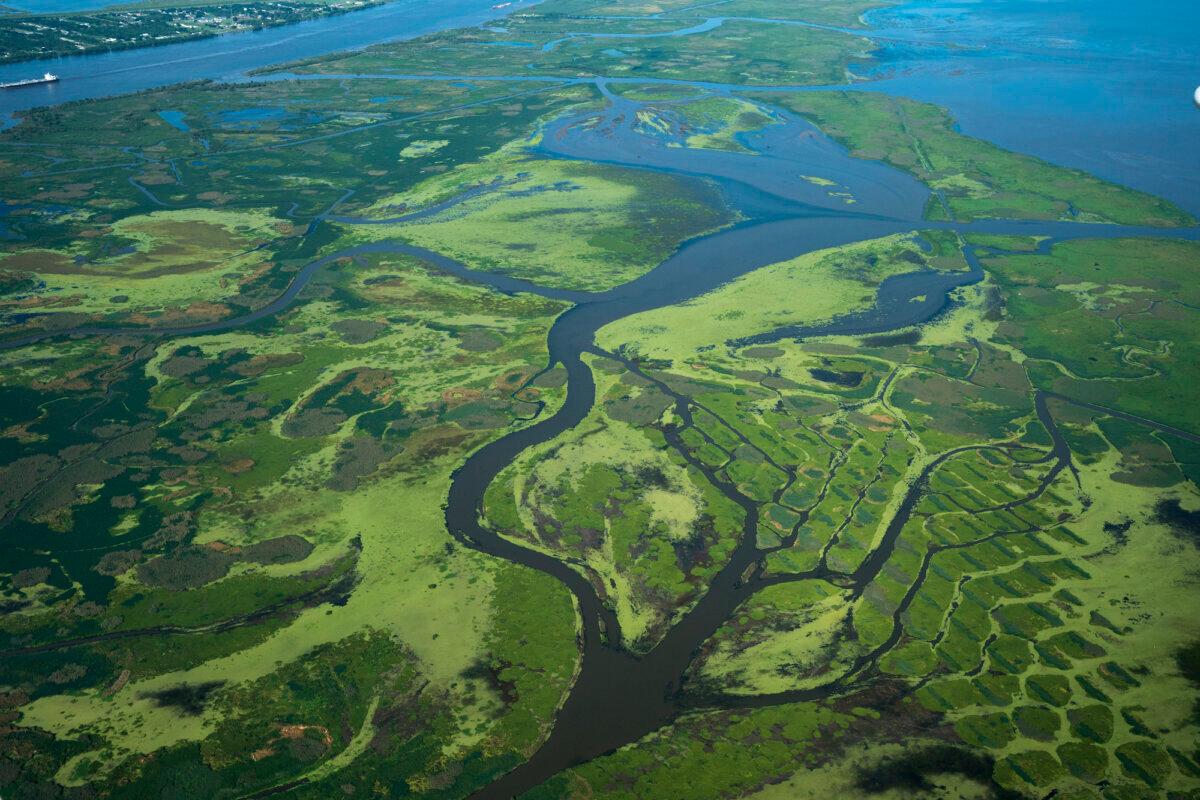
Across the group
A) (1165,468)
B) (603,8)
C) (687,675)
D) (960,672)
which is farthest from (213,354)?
(603,8)

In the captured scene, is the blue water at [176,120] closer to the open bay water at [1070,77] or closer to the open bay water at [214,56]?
the open bay water at [214,56]

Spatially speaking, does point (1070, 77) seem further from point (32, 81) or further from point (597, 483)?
point (32, 81)

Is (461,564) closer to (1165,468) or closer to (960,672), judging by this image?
(960,672)

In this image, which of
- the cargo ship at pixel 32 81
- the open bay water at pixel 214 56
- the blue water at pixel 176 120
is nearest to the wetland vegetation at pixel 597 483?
the blue water at pixel 176 120

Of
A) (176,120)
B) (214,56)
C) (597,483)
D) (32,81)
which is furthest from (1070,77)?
(32,81)

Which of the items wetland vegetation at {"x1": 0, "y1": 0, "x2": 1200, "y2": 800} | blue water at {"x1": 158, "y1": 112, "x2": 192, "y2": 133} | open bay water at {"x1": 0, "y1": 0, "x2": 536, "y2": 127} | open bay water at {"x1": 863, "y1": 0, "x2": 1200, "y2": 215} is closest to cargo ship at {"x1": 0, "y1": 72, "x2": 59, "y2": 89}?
open bay water at {"x1": 0, "y1": 0, "x2": 536, "y2": 127}
